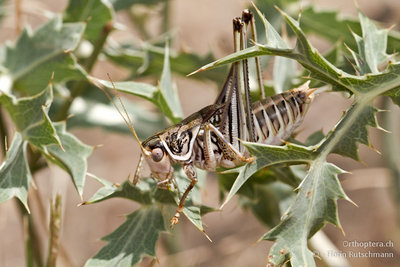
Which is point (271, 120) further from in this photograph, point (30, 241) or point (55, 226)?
point (30, 241)

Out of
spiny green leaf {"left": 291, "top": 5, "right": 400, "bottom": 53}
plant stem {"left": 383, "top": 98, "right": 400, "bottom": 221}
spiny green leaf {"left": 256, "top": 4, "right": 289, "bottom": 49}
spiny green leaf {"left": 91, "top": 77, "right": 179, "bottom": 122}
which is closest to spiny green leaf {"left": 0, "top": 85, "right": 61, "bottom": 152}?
spiny green leaf {"left": 91, "top": 77, "right": 179, "bottom": 122}

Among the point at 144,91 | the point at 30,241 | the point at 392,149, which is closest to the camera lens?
the point at 144,91

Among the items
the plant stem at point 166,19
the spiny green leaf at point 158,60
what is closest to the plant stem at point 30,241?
the spiny green leaf at point 158,60

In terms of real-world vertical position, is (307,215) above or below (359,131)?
below

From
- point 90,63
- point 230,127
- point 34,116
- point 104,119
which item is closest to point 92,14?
point 90,63

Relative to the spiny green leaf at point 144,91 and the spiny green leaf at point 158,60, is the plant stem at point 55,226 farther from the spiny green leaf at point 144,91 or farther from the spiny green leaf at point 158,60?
the spiny green leaf at point 158,60

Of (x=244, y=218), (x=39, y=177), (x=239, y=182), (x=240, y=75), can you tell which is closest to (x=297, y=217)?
(x=239, y=182)

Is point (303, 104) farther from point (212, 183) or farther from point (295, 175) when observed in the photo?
point (212, 183)
